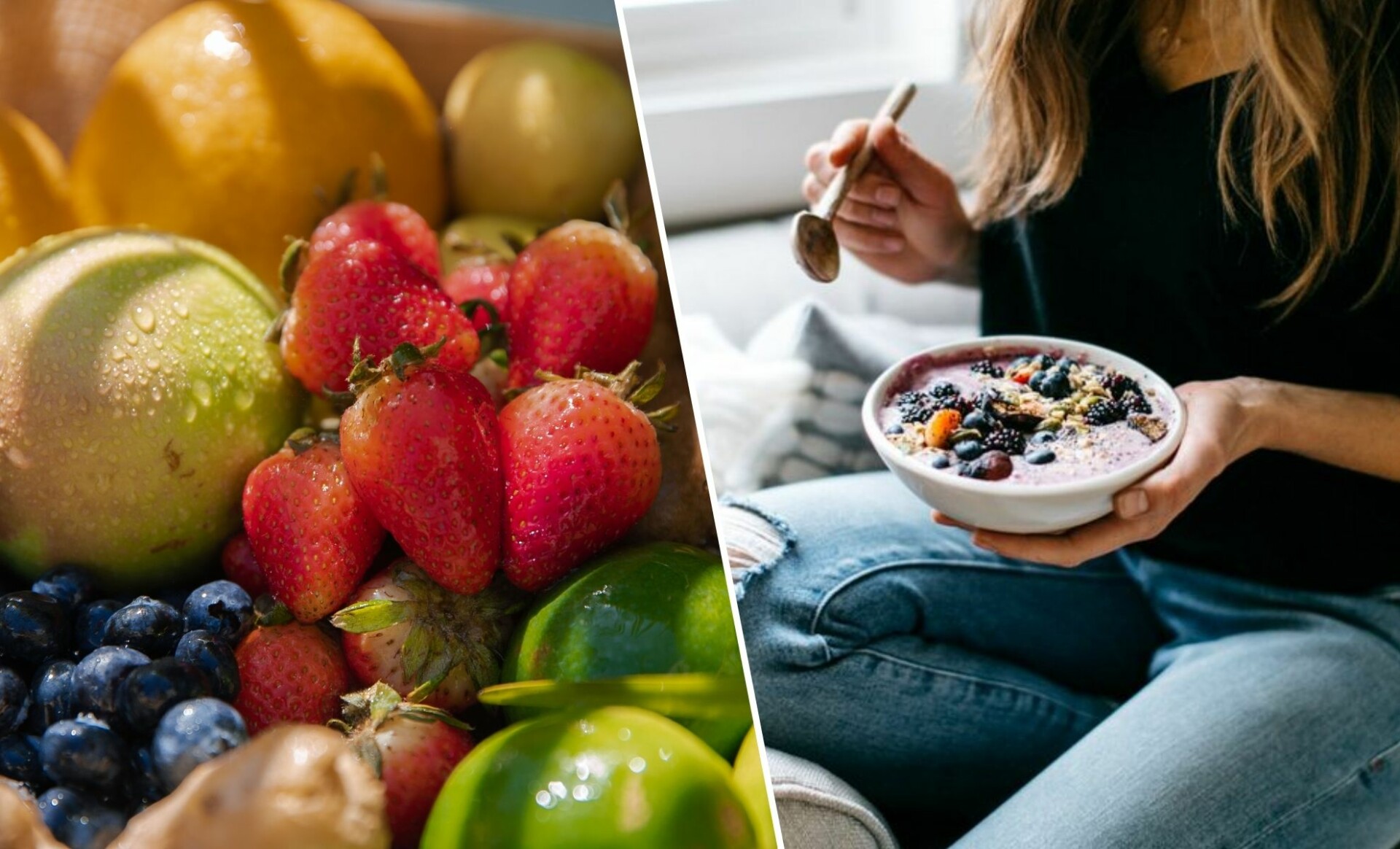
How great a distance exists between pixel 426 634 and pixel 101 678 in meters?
0.14

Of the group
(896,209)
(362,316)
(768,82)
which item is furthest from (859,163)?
(768,82)

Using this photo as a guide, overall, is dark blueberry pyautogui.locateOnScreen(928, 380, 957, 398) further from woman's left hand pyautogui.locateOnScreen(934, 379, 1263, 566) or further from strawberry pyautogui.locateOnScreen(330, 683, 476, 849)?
strawberry pyautogui.locateOnScreen(330, 683, 476, 849)

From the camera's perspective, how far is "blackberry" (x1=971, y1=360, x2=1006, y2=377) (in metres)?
0.78

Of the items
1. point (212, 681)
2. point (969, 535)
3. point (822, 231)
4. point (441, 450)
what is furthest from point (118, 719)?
point (969, 535)

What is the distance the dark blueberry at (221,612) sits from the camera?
54cm

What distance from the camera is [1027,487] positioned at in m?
0.65

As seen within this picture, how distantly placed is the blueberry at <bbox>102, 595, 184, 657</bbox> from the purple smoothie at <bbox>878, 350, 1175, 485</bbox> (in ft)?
1.38

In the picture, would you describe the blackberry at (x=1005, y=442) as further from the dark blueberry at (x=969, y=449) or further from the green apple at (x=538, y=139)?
the green apple at (x=538, y=139)

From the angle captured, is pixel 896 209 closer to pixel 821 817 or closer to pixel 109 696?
pixel 821 817

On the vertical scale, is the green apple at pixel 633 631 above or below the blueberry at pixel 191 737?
below

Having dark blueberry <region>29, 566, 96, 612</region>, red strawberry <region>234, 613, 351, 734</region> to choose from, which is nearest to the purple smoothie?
red strawberry <region>234, 613, 351, 734</region>

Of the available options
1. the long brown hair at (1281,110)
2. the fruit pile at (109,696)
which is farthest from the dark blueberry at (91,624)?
the long brown hair at (1281,110)

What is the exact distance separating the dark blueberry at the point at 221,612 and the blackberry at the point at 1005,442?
434 mm

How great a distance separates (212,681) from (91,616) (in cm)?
9
